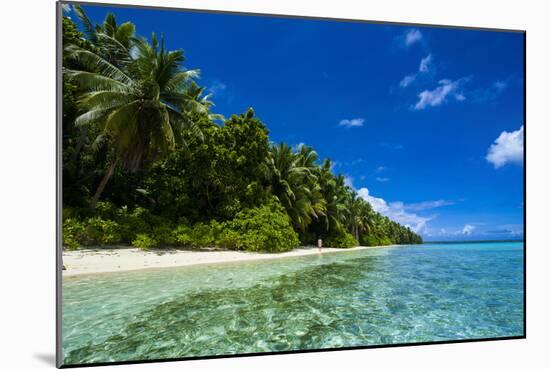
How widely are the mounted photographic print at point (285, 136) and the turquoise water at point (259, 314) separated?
22 mm

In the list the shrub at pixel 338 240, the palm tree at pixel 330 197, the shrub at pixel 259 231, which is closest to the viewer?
the shrub at pixel 259 231

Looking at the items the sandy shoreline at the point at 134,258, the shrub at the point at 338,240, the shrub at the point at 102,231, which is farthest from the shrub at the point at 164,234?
the shrub at the point at 338,240

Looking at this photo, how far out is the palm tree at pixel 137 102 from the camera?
6338mm

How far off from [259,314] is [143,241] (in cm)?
385

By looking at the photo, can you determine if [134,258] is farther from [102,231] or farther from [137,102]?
[137,102]

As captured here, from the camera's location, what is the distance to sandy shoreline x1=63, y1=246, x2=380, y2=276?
4.32m

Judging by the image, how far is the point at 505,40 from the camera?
420 cm

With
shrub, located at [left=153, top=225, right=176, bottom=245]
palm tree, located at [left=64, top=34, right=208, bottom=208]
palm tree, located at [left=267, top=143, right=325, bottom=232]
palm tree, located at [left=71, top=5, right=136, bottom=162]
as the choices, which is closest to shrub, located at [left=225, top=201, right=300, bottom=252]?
shrub, located at [left=153, top=225, right=176, bottom=245]

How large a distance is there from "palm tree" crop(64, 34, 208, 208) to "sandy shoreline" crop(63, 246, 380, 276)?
144cm

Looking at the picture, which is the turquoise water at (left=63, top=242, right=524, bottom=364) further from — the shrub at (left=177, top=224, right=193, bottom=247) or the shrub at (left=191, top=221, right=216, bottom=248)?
the shrub at (left=191, top=221, right=216, bottom=248)

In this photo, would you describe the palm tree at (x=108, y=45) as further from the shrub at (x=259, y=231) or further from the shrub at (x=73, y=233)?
the shrub at (x=259, y=231)

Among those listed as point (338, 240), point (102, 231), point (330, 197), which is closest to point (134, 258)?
point (102, 231)

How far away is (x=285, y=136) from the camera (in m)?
9.28
